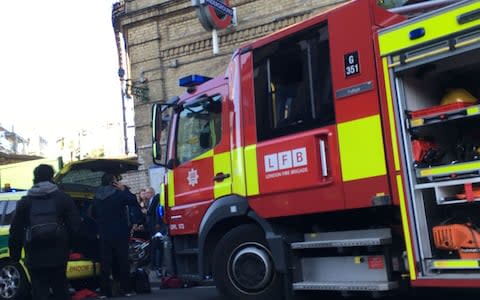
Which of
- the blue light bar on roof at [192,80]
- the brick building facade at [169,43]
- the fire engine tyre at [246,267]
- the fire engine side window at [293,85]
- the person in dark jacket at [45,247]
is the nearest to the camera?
the person in dark jacket at [45,247]

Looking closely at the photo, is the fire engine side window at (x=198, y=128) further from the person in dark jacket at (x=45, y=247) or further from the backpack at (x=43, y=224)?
the backpack at (x=43, y=224)

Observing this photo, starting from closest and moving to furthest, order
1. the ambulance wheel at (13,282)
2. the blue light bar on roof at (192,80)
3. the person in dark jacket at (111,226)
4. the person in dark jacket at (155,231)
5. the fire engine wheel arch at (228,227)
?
the fire engine wheel arch at (228,227)
the blue light bar on roof at (192,80)
the ambulance wheel at (13,282)
the person in dark jacket at (111,226)
the person in dark jacket at (155,231)

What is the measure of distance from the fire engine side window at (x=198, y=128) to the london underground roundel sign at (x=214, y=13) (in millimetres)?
7348

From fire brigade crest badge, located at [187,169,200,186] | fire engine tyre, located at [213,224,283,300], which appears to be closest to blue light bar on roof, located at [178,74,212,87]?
fire brigade crest badge, located at [187,169,200,186]

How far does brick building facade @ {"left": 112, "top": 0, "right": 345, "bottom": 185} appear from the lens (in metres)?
14.0

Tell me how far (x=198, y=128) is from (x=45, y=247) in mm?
2272

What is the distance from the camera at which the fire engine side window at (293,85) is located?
5.12 meters

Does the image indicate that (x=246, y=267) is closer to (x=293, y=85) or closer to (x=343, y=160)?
(x=343, y=160)

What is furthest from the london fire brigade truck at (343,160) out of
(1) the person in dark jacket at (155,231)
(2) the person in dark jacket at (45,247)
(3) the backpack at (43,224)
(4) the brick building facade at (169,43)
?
(4) the brick building facade at (169,43)

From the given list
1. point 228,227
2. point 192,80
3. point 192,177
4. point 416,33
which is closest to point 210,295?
point 228,227

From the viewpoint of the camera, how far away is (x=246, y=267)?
18.7 ft

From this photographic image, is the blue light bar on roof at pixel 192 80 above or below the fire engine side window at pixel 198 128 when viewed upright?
above

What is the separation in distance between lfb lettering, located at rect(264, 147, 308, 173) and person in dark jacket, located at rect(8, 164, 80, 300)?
1.94 meters

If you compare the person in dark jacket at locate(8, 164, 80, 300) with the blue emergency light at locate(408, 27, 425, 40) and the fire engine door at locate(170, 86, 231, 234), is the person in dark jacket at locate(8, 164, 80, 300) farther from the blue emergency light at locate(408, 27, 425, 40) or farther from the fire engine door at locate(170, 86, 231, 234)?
the blue emergency light at locate(408, 27, 425, 40)
